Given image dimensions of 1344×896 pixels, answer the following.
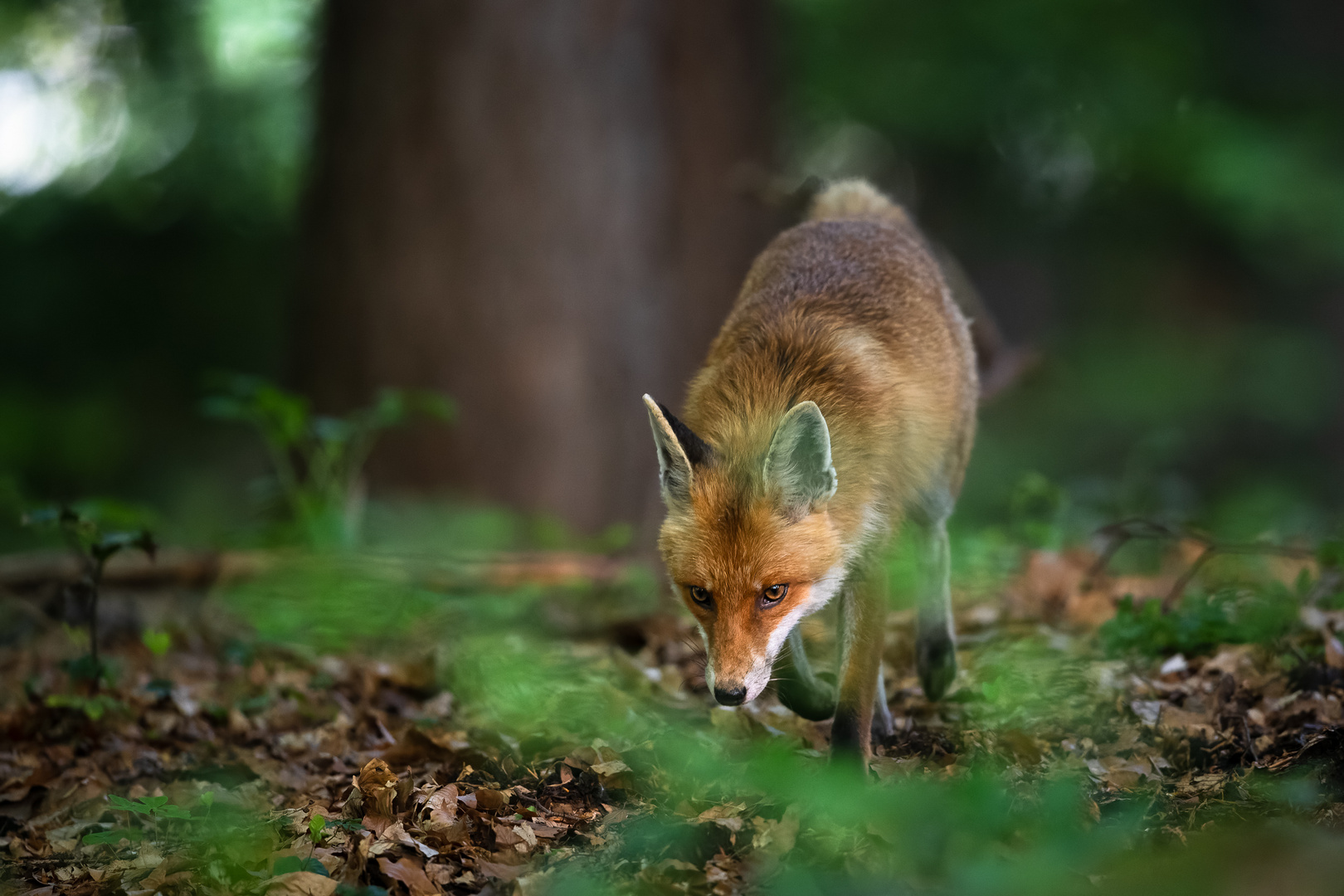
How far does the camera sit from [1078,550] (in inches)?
282

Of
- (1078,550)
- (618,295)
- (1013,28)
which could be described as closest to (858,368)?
(1078,550)

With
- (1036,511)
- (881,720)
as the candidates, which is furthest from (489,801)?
(1036,511)

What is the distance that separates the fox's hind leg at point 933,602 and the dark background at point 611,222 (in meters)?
2.27

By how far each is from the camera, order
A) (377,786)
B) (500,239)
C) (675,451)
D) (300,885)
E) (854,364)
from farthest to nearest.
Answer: (500,239), (854,364), (675,451), (377,786), (300,885)

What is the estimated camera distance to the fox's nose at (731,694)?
355cm

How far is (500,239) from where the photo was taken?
32.9 feet

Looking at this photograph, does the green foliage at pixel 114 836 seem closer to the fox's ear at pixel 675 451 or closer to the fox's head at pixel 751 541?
the fox's head at pixel 751 541

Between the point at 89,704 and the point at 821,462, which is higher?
the point at 821,462

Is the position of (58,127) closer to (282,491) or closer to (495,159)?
(495,159)

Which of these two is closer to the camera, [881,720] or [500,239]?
[881,720]

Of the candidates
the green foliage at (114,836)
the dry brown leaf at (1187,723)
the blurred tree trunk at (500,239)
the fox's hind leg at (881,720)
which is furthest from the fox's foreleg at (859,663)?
the blurred tree trunk at (500,239)

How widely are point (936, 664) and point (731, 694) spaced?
4.95 ft

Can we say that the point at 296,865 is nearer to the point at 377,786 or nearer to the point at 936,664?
the point at 377,786

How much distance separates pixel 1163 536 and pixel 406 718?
3.83 metres
